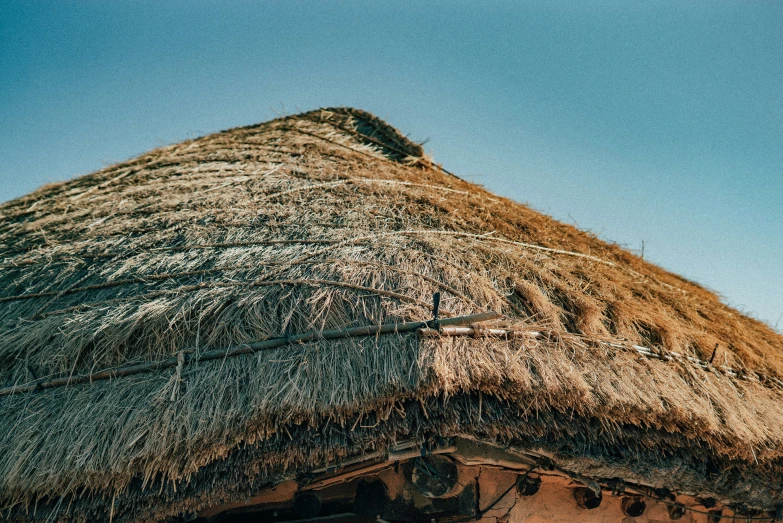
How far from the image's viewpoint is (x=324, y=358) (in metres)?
3.35

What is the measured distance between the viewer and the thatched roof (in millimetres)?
3240

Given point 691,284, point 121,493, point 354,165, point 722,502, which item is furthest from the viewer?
point 691,284

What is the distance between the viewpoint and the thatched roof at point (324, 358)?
10.6 feet

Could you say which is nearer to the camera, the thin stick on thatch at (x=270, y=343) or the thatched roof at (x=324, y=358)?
the thatched roof at (x=324, y=358)

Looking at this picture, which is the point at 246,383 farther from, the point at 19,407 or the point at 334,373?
the point at 19,407

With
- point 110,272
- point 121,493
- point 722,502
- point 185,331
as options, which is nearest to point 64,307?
point 110,272

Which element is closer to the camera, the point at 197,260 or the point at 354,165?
the point at 197,260

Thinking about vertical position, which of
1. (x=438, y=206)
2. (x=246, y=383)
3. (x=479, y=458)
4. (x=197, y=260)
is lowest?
(x=479, y=458)

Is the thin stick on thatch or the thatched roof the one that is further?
the thin stick on thatch

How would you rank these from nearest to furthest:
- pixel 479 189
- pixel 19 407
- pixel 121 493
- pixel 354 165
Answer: pixel 121 493, pixel 19 407, pixel 354 165, pixel 479 189

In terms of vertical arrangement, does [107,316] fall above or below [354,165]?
below

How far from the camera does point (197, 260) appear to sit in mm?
4141

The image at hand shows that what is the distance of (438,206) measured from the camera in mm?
5039

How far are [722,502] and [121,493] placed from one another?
3869 mm
